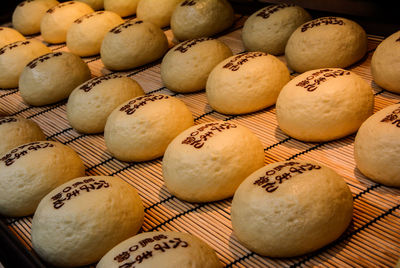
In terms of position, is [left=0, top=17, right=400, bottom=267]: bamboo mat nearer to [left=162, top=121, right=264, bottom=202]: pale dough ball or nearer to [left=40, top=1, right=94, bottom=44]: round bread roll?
[left=162, top=121, right=264, bottom=202]: pale dough ball

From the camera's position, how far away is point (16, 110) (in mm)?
2713

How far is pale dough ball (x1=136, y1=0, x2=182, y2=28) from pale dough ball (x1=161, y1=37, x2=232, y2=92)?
93 centimetres

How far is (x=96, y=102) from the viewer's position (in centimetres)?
225

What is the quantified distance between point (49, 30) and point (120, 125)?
184 cm

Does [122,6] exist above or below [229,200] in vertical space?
above

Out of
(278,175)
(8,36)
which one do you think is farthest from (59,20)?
(278,175)

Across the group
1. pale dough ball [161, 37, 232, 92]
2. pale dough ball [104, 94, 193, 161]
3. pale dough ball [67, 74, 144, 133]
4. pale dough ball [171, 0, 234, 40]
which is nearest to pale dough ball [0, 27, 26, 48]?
pale dough ball [171, 0, 234, 40]

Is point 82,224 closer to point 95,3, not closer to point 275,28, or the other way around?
point 275,28

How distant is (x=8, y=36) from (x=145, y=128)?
215 cm

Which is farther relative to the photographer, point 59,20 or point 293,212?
point 59,20

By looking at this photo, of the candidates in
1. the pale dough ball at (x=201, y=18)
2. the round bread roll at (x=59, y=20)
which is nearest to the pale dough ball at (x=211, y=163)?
the pale dough ball at (x=201, y=18)

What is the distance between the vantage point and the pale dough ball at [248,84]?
6.87ft

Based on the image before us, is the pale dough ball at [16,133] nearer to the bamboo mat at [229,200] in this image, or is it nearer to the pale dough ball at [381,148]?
the bamboo mat at [229,200]

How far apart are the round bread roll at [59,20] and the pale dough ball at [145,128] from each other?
1702 mm
